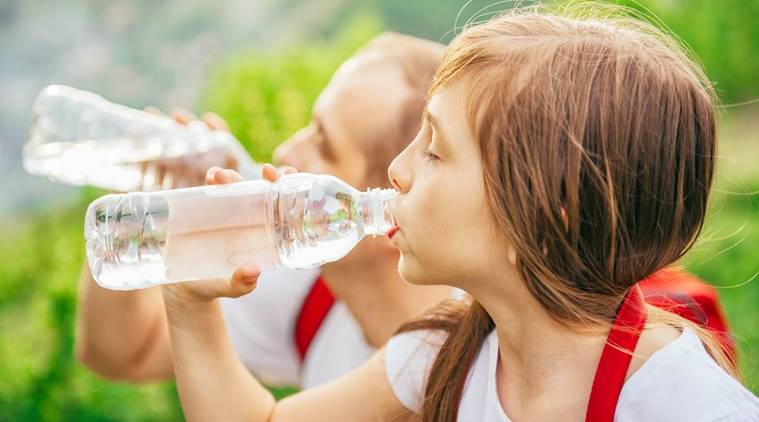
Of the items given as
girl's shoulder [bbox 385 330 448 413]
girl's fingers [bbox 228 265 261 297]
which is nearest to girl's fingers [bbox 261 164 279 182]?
girl's fingers [bbox 228 265 261 297]

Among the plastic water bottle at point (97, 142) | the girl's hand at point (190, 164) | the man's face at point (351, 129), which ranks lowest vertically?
the plastic water bottle at point (97, 142)

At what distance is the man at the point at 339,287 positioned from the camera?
2.26 metres

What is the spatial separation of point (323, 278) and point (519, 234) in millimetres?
922

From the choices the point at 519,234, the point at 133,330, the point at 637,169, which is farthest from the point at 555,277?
the point at 133,330

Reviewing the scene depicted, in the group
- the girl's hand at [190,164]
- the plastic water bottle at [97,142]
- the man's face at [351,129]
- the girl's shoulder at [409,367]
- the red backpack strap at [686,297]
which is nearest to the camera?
the girl's shoulder at [409,367]

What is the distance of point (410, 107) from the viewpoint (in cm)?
226

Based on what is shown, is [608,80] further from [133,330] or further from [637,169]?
[133,330]

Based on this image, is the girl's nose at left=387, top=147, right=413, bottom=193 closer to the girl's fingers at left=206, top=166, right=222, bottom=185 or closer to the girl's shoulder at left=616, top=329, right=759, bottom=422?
the girl's fingers at left=206, top=166, right=222, bottom=185

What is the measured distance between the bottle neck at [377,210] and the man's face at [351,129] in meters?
0.50

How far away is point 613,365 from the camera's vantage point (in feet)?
5.07

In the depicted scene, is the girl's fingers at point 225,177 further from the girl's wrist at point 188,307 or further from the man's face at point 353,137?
the man's face at point 353,137

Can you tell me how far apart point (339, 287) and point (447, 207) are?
2.61ft

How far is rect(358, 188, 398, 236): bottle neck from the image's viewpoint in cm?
166

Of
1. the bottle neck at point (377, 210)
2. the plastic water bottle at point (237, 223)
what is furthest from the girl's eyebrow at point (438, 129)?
the plastic water bottle at point (237, 223)
